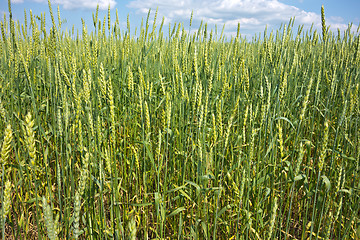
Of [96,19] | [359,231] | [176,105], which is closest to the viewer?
[359,231]

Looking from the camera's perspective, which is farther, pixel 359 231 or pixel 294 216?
pixel 294 216

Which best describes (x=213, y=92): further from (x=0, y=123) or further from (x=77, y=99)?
(x=0, y=123)

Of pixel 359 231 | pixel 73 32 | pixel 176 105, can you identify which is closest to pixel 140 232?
pixel 176 105

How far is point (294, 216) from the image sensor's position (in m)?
1.56

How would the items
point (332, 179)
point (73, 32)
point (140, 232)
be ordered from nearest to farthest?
point (140, 232)
point (332, 179)
point (73, 32)

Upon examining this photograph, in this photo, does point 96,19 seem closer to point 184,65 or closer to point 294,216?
point 184,65

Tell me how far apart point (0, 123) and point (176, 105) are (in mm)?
1248

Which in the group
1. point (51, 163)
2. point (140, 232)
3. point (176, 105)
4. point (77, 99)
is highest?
point (77, 99)

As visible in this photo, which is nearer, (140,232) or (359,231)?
(359,231)

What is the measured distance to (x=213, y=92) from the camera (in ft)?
6.72

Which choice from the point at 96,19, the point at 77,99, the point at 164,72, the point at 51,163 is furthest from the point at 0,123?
the point at 164,72

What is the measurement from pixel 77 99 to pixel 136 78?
1.49 metres

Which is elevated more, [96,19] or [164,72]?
[96,19]

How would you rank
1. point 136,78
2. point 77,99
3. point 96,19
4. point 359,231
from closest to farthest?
1. point 77,99
2. point 359,231
3. point 96,19
4. point 136,78
